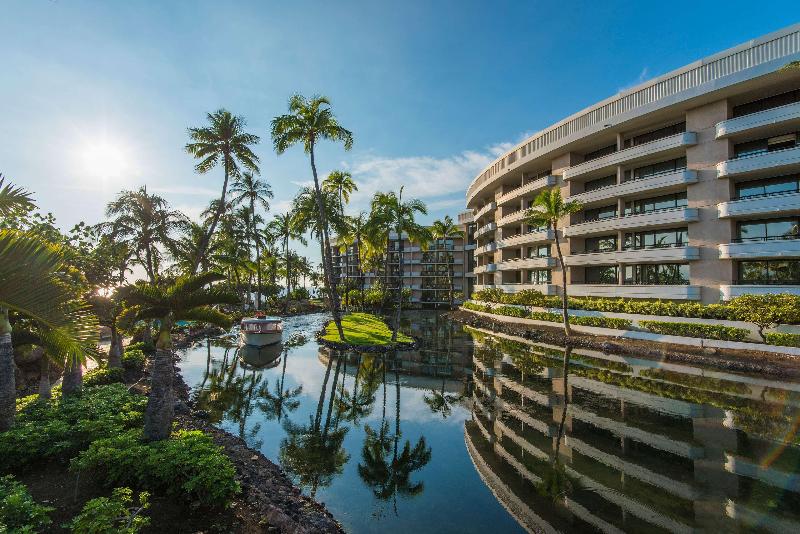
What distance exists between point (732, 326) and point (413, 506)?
26.6 meters

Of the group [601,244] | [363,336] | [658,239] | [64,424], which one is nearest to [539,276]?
[601,244]

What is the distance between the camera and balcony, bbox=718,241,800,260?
25.0 meters

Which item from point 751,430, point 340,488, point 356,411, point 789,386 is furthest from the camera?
point 789,386

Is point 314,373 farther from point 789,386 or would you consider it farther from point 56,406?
point 789,386

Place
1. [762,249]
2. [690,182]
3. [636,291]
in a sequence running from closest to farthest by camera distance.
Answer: [762,249] → [690,182] → [636,291]

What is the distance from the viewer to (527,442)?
12695 millimetres

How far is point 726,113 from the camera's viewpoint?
2947 centimetres

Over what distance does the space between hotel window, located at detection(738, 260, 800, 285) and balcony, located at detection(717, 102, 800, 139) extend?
9.48 m

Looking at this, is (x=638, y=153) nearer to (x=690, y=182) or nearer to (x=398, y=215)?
(x=690, y=182)

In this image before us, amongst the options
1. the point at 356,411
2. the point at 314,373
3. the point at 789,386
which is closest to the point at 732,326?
the point at 789,386

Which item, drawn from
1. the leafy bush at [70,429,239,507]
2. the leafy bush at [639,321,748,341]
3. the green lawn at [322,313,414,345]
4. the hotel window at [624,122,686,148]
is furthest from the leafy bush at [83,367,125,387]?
the hotel window at [624,122,686,148]

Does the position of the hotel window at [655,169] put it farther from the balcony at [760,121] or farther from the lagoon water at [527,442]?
the lagoon water at [527,442]

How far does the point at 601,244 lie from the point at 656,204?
6140 mm

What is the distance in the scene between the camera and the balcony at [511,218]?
47.2 metres
